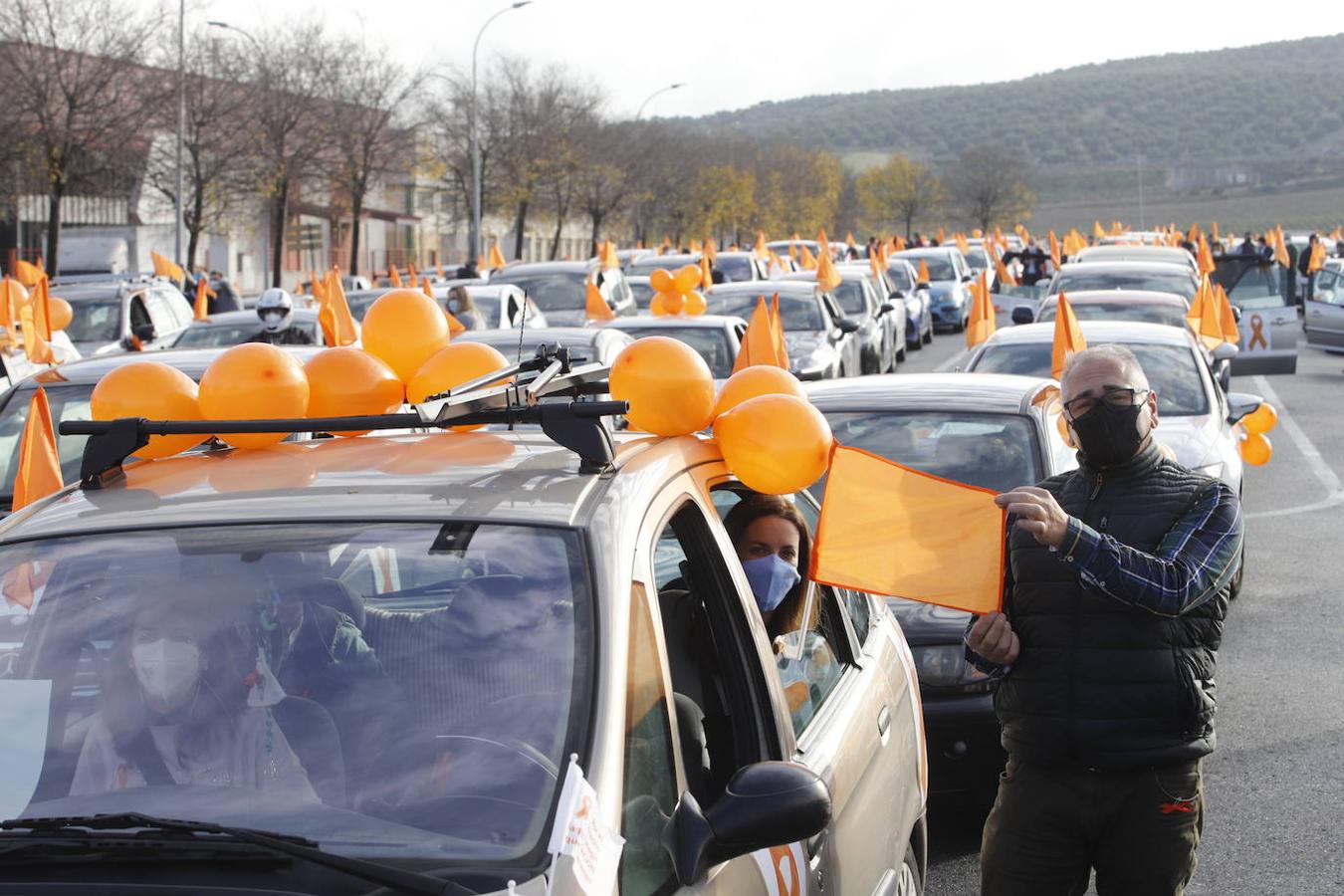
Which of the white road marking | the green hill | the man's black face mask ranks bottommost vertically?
the white road marking

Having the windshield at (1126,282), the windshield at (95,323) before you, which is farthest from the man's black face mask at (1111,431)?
the windshield at (95,323)

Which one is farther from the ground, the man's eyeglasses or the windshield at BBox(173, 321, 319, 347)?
the man's eyeglasses

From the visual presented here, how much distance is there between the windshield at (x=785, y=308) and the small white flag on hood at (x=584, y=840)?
16.3m

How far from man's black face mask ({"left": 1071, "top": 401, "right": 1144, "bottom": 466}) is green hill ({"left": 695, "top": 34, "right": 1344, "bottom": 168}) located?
15987 cm

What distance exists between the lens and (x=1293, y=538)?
1231 centimetres

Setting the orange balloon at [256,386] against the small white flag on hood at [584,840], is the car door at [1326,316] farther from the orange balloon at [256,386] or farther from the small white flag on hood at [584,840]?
the small white flag on hood at [584,840]

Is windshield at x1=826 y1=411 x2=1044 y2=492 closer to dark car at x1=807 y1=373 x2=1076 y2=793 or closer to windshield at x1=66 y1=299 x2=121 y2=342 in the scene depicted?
dark car at x1=807 y1=373 x2=1076 y2=793

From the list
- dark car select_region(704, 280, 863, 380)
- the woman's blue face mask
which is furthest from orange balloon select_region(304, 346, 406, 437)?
dark car select_region(704, 280, 863, 380)

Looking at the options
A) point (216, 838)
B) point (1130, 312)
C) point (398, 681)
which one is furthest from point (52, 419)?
point (1130, 312)

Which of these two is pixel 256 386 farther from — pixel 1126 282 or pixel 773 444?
pixel 1126 282

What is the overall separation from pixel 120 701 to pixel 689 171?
75.5 meters

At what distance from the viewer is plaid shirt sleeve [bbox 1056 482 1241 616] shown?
3748mm

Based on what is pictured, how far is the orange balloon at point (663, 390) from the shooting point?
3793 mm

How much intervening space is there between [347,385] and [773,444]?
1.07 meters
